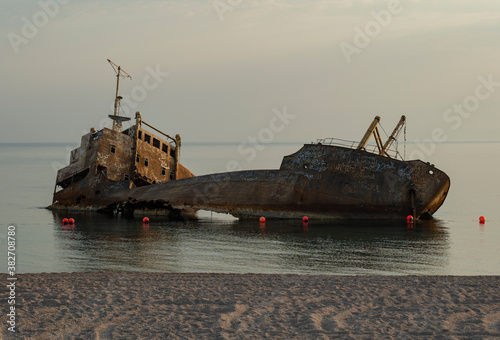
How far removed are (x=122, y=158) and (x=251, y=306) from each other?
20.9 metres

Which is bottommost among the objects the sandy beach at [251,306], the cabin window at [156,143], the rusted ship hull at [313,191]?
the sandy beach at [251,306]

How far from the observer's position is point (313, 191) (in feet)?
84.9

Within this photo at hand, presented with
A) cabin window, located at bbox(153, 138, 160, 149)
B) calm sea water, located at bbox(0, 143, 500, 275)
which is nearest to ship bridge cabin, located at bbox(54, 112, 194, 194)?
cabin window, located at bbox(153, 138, 160, 149)

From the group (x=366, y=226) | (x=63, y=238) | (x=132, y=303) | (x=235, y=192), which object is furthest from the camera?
(x=235, y=192)

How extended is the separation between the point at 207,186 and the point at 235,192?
4.86 ft

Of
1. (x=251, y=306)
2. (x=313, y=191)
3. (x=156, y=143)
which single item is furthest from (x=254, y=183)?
(x=251, y=306)

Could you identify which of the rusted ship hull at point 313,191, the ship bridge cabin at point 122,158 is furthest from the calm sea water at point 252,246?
the ship bridge cabin at point 122,158

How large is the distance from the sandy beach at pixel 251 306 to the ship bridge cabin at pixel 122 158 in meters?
17.1

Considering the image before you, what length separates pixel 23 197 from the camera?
139ft

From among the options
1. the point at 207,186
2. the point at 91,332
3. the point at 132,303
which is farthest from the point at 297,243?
the point at 91,332

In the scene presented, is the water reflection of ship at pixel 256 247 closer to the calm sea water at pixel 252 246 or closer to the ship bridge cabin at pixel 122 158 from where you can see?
the calm sea water at pixel 252 246

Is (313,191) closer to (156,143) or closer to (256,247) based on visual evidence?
(256,247)

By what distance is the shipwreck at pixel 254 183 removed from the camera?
24953mm

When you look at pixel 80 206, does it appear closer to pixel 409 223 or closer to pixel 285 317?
pixel 409 223
